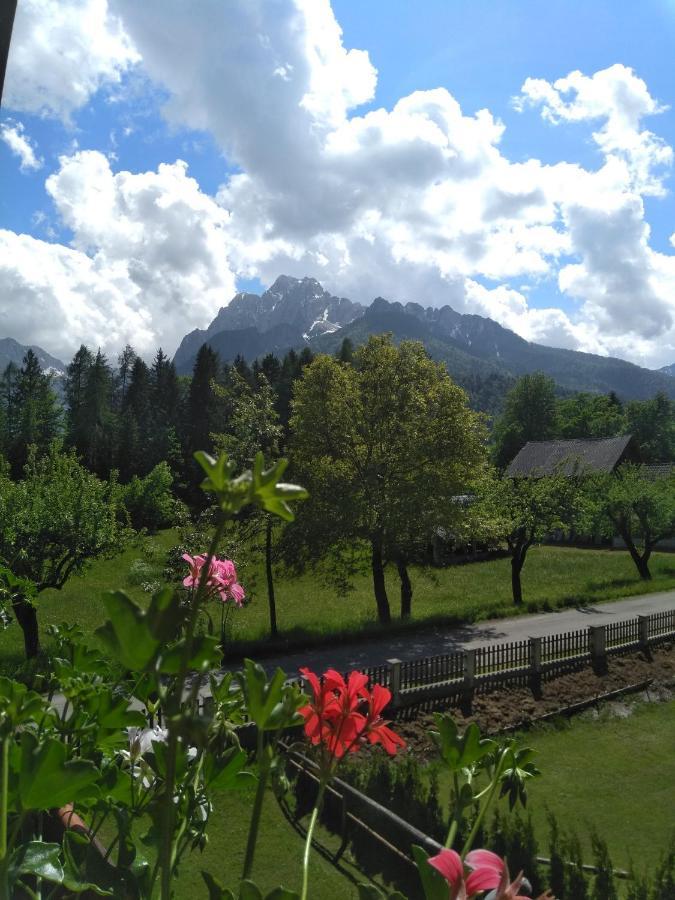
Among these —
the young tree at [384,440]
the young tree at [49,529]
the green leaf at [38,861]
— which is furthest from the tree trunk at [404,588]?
the green leaf at [38,861]

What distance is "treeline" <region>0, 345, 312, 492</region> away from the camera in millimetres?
54219

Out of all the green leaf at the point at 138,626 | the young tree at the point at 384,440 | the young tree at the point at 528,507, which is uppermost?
the young tree at the point at 384,440

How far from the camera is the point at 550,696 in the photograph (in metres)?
14.1

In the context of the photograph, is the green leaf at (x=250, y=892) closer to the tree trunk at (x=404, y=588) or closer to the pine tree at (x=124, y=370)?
the tree trunk at (x=404, y=588)

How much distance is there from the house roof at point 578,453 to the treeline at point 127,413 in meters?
20.6

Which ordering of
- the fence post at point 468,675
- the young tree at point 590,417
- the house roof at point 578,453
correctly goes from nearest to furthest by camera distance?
1. the fence post at point 468,675
2. the house roof at point 578,453
3. the young tree at point 590,417

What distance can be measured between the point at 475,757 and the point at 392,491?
57.8ft

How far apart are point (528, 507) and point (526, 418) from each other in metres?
49.5

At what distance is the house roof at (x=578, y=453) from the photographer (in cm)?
4950

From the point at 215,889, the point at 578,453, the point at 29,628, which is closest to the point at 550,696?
the point at 29,628

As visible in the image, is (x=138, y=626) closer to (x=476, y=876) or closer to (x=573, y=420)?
(x=476, y=876)

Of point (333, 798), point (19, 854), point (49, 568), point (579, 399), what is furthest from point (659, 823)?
point (579, 399)

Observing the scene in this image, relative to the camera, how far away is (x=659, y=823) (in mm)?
8883

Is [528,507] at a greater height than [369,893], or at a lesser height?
lesser
